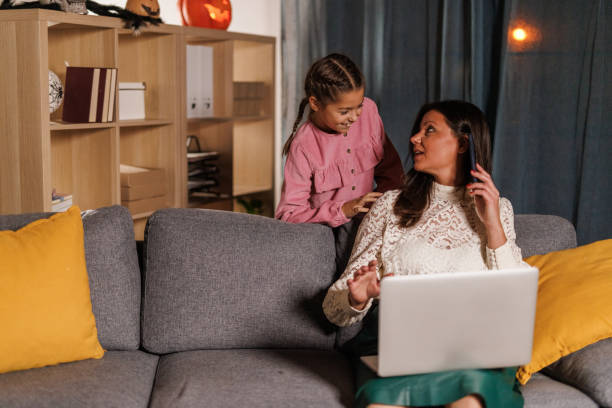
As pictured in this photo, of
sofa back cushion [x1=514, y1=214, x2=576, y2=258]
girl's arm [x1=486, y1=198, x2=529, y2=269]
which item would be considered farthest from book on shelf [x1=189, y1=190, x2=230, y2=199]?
girl's arm [x1=486, y1=198, x2=529, y2=269]

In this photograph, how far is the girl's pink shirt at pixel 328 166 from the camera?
222 cm

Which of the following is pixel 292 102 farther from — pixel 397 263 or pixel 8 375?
pixel 8 375

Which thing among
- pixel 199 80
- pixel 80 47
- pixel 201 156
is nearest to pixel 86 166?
pixel 80 47

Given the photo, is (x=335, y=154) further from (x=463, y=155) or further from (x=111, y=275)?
(x=111, y=275)

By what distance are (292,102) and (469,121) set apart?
2.16 m

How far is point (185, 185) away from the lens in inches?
132

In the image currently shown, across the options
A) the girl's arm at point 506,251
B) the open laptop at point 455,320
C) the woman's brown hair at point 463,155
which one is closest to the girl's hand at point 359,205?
the woman's brown hair at point 463,155

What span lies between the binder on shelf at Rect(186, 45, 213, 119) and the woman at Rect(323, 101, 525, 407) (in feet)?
5.65

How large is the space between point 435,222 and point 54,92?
66.6 inches

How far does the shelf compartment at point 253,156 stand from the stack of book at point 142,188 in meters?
0.66

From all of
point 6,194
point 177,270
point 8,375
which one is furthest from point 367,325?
point 6,194

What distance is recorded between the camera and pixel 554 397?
1612 mm

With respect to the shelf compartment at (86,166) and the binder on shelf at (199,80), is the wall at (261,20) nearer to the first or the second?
the binder on shelf at (199,80)

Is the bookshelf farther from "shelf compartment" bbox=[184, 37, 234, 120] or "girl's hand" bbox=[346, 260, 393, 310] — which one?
"girl's hand" bbox=[346, 260, 393, 310]
